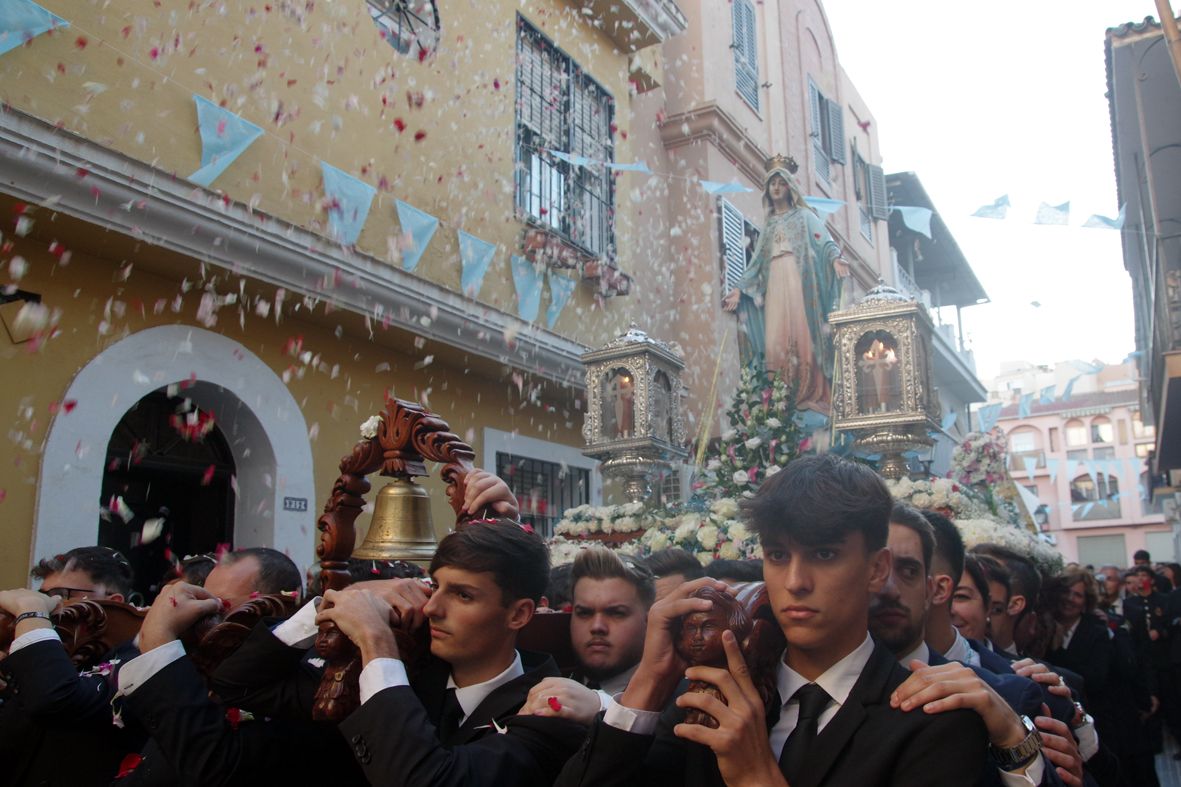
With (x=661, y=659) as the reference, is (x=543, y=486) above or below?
above

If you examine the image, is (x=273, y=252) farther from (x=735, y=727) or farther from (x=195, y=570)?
(x=735, y=727)

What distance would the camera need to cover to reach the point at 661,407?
743 cm

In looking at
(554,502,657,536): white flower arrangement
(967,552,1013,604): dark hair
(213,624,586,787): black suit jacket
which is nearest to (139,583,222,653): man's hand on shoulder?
(213,624,586,787): black suit jacket

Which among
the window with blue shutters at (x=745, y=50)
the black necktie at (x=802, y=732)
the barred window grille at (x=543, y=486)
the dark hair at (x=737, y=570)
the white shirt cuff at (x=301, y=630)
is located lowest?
the black necktie at (x=802, y=732)

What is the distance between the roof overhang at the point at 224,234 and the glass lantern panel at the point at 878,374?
10.3 ft

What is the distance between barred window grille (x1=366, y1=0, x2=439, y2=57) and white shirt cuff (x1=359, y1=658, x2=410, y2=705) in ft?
23.1

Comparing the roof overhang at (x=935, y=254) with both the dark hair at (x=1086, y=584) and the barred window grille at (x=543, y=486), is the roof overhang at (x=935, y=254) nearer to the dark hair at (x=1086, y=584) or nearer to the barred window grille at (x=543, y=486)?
the barred window grille at (x=543, y=486)

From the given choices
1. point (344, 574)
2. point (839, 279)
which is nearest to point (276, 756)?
point (344, 574)

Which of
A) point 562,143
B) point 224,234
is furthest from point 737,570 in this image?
point 562,143

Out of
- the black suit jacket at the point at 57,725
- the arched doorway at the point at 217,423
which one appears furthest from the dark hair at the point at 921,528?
the arched doorway at the point at 217,423

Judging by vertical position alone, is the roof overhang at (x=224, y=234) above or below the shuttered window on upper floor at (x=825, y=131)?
below

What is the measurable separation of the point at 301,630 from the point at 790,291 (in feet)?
22.9

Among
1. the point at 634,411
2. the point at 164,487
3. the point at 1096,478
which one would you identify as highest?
the point at 1096,478

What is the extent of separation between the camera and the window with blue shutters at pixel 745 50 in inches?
548
